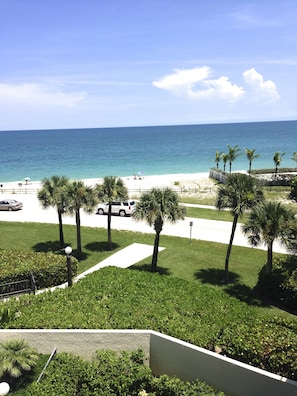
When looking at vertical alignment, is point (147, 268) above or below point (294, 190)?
below

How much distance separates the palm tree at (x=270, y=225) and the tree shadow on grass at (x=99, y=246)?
1062 cm

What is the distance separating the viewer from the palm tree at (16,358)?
9.56 m

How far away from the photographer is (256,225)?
16.2 m

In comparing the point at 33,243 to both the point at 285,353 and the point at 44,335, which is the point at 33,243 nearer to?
the point at 44,335

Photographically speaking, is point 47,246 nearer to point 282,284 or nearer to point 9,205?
point 9,205

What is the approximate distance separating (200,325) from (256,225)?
659 centimetres

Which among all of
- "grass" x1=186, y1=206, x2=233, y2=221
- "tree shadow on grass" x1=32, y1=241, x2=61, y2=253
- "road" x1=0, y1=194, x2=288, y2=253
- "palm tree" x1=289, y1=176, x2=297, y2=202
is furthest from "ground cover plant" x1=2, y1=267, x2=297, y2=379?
"palm tree" x1=289, y1=176, x2=297, y2=202

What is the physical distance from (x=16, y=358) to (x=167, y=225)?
20670mm

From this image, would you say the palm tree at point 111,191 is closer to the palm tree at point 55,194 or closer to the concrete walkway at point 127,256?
the palm tree at point 55,194

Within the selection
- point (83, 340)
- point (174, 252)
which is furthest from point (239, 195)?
point (83, 340)

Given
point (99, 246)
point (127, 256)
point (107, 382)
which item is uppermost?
point (99, 246)

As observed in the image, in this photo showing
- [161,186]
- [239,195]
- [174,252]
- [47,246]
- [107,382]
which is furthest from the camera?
[161,186]

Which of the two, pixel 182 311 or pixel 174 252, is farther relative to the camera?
pixel 174 252

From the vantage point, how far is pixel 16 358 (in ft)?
32.1
